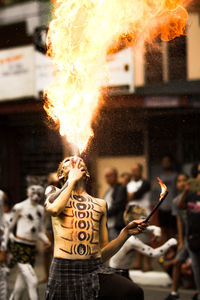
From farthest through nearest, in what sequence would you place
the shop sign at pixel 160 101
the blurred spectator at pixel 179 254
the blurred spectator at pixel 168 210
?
the shop sign at pixel 160 101 < the blurred spectator at pixel 168 210 < the blurred spectator at pixel 179 254

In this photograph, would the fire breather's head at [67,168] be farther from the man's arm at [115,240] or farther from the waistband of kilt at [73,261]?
the waistband of kilt at [73,261]

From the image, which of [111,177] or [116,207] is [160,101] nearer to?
[111,177]

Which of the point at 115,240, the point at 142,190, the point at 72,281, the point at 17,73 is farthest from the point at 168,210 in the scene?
the point at 17,73

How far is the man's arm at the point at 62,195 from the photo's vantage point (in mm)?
4312

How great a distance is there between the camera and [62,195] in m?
4.36

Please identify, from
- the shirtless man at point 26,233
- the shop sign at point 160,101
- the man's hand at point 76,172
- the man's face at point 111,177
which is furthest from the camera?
the shop sign at point 160,101

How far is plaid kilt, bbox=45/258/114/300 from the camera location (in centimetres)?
431

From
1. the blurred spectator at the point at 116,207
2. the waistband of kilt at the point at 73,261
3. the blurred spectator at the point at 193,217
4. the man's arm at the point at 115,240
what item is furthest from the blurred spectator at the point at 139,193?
the waistband of kilt at the point at 73,261

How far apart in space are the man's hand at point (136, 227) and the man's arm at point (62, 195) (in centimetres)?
57

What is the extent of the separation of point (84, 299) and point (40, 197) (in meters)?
3.67

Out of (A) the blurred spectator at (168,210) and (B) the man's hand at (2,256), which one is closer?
(B) the man's hand at (2,256)

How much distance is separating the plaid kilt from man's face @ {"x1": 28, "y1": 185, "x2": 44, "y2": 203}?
3426 mm

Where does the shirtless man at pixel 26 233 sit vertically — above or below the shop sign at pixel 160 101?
below

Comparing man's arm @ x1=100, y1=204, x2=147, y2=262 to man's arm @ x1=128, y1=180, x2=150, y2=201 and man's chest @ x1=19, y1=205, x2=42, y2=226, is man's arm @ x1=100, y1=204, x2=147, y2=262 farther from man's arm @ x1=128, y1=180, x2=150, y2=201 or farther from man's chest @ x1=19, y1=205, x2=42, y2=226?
man's arm @ x1=128, y1=180, x2=150, y2=201
